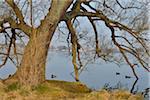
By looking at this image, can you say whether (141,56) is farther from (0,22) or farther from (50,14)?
Answer: (0,22)

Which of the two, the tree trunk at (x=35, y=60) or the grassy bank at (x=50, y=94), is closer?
the grassy bank at (x=50, y=94)

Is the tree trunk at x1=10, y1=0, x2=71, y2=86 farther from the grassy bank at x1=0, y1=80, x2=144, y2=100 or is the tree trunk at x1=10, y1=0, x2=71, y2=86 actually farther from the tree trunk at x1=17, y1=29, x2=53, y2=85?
the grassy bank at x1=0, y1=80, x2=144, y2=100

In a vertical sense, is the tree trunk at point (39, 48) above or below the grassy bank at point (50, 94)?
above

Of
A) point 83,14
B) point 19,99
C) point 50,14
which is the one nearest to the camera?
point 19,99

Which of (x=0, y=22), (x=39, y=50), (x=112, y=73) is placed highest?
(x=0, y=22)

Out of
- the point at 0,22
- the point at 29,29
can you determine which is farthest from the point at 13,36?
the point at 29,29

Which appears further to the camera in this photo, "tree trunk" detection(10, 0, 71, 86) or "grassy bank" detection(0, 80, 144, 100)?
"tree trunk" detection(10, 0, 71, 86)

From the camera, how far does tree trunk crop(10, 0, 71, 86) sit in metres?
9.05

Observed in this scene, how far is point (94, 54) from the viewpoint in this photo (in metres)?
12.5

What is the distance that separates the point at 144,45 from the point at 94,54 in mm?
2322

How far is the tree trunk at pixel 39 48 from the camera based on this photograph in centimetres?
905

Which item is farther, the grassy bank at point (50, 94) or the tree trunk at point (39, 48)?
the tree trunk at point (39, 48)

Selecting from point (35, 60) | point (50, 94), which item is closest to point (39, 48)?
point (35, 60)

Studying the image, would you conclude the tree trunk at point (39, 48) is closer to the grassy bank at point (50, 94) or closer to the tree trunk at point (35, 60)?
the tree trunk at point (35, 60)
